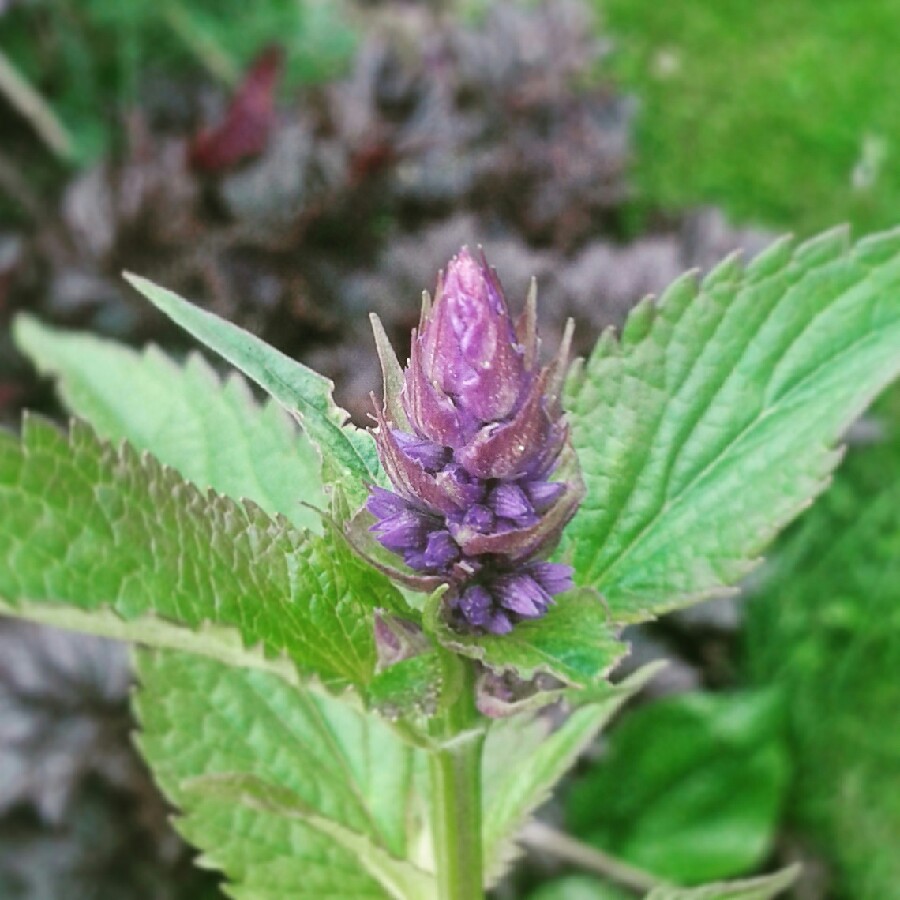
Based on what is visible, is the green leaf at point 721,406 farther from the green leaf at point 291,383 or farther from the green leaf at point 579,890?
the green leaf at point 579,890

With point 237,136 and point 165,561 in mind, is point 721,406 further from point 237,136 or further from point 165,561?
point 237,136

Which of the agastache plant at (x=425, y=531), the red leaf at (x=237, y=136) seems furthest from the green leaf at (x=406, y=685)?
the red leaf at (x=237, y=136)

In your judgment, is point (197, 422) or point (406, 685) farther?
point (197, 422)

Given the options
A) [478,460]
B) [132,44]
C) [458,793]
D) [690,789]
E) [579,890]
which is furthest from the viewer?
[132,44]

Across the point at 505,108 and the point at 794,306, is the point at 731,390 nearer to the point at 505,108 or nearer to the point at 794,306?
the point at 794,306

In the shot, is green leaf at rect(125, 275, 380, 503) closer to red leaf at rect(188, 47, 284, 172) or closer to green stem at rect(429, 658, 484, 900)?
green stem at rect(429, 658, 484, 900)

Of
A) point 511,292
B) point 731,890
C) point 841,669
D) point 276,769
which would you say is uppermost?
point 511,292

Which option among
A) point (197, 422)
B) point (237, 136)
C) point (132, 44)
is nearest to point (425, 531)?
point (197, 422)

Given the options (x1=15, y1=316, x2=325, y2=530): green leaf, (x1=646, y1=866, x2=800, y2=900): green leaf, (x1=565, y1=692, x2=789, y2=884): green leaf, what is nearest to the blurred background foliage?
(x1=565, y1=692, x2=789, y2=884): green leaf
